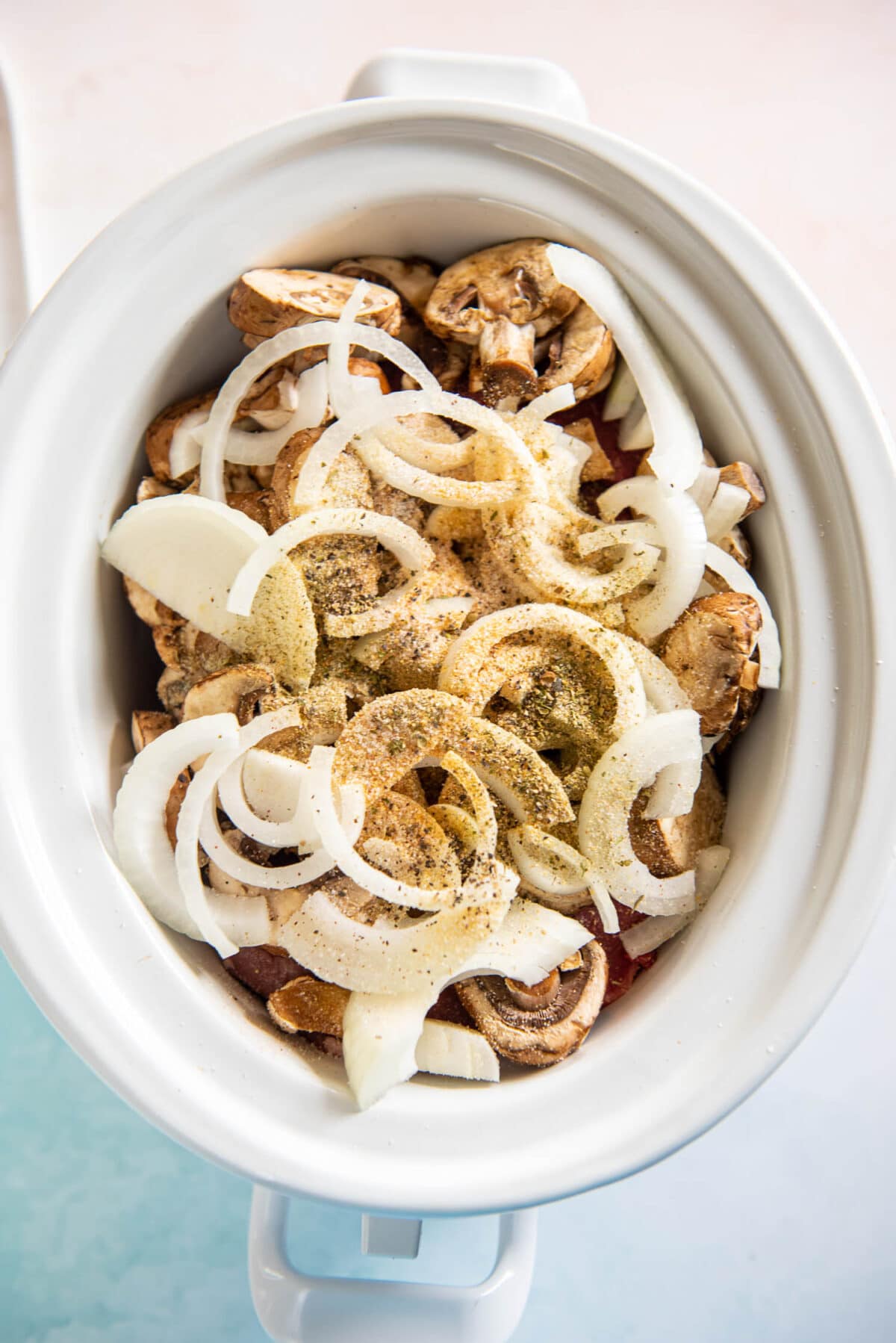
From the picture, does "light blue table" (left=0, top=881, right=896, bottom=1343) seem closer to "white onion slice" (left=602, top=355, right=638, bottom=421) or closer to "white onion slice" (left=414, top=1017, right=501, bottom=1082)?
"white onion slice" (left=414, top=1017, right=501, bottom=1082)

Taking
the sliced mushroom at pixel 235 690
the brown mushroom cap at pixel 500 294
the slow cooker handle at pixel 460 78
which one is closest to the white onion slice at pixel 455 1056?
the sliced mushroom at pixel 235 690

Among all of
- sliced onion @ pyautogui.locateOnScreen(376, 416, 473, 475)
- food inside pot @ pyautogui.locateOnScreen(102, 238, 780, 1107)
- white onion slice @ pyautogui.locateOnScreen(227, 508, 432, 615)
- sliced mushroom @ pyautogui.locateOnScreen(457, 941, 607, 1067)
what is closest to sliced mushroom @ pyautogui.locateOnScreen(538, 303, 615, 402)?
food inside pot @ pyautogui.locateOnScreen(102, 238, 780, 1107)

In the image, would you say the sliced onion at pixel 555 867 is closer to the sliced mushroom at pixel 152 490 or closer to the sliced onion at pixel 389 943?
the sliced onion at pixel 389 943

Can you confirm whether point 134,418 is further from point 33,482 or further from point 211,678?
point 211,678

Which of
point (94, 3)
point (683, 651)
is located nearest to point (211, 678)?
point (683, 651)

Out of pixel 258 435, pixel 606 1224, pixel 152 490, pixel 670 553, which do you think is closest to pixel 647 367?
pixel 670 553

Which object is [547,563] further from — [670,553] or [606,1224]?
[606,1224]
